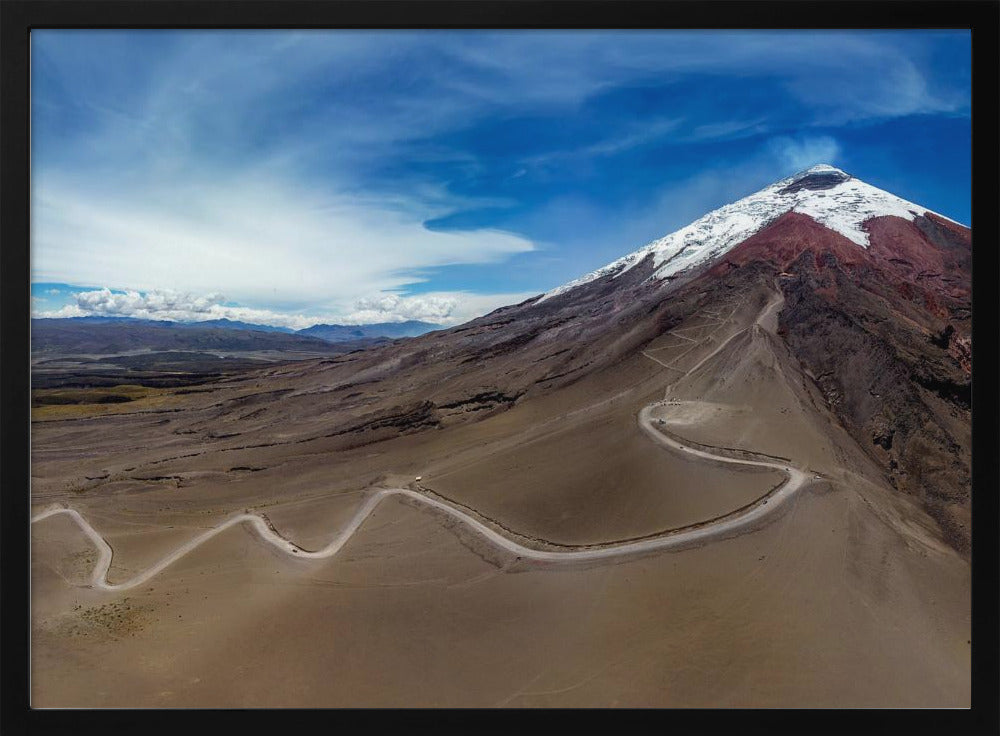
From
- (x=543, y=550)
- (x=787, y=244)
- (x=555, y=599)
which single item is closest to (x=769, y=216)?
(x=787, y=244)

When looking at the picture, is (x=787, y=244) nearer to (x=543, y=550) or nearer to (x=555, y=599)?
(x=543, y=550)

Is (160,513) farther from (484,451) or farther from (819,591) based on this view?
(819,591)

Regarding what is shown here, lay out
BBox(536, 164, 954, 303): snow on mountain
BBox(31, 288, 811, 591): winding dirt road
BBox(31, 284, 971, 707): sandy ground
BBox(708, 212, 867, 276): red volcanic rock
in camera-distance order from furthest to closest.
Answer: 1. BBox(708, 212, 867, 276): red volcanic rock
2. BBox(536, 164, 954, 303): snow on mountain
3. BBox(31, 288, 811, 591): winding dirt road
4. BBox(31, 284, 971, 707): sandy ground

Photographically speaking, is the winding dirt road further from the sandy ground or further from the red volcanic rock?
the red volcanic rock

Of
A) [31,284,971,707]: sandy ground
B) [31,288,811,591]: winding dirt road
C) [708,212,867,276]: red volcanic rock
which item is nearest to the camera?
[31,284,971,707]: sandy ground

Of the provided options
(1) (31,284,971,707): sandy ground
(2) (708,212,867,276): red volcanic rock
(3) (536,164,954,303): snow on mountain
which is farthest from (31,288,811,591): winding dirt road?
A: (2) (708,212,867,276): red volcanic rock

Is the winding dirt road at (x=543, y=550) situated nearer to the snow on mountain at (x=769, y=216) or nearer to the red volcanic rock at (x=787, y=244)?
the snow on mountain at (x=769, y=216)

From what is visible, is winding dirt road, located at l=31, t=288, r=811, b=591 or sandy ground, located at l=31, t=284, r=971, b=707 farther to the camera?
winding dirt road, located at l=31, t=288, r=811, b=591
